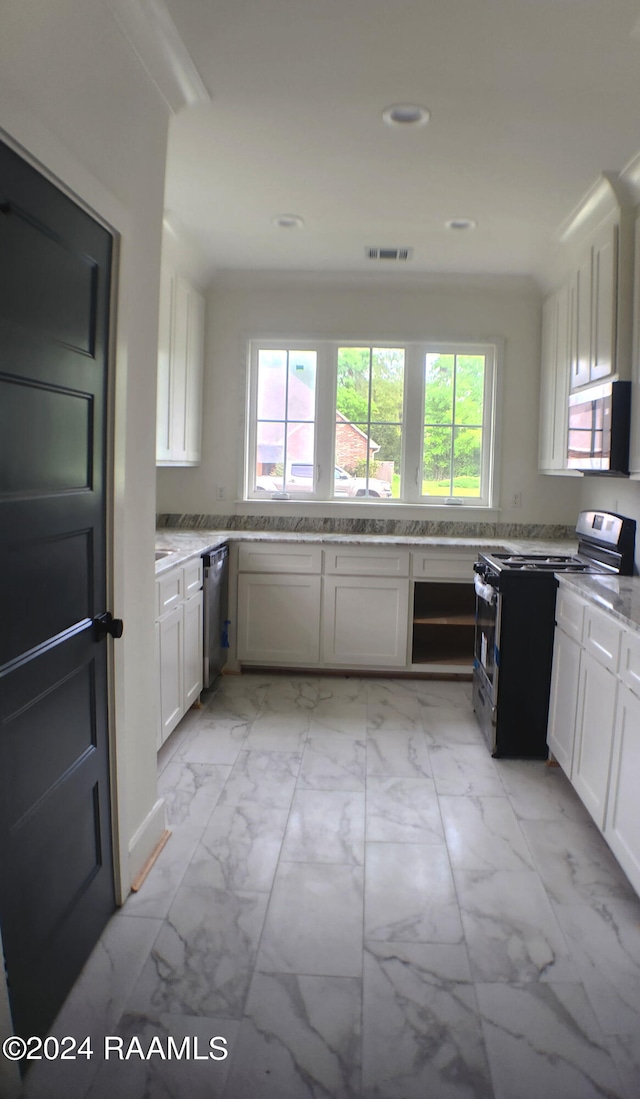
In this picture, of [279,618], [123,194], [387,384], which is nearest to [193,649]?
[279,618]

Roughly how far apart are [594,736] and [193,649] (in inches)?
75.1

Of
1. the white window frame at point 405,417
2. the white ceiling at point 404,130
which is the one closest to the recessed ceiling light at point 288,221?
the white ceiling at point 404,130

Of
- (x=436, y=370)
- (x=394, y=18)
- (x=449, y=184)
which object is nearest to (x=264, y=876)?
(x=394, y=18)

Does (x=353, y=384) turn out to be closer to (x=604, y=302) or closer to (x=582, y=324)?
(x=582, y=324)

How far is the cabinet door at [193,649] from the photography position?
3.30 metres

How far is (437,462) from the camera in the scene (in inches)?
183

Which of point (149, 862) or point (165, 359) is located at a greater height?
point (165, 359)

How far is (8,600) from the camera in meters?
1.35

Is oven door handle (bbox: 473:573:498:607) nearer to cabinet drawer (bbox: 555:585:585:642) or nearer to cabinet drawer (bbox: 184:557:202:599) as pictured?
cabinet drawer (bbox: 555:585:585:642)

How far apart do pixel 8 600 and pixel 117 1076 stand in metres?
1.06

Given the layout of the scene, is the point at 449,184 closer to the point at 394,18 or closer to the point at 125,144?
the point at 394,18

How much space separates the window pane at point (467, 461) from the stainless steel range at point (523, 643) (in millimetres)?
1427

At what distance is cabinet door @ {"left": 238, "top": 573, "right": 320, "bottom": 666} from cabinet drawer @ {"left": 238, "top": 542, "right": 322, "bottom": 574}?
4 cm

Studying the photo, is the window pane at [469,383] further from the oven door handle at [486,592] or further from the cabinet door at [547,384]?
the oven door handle at [486,592]
